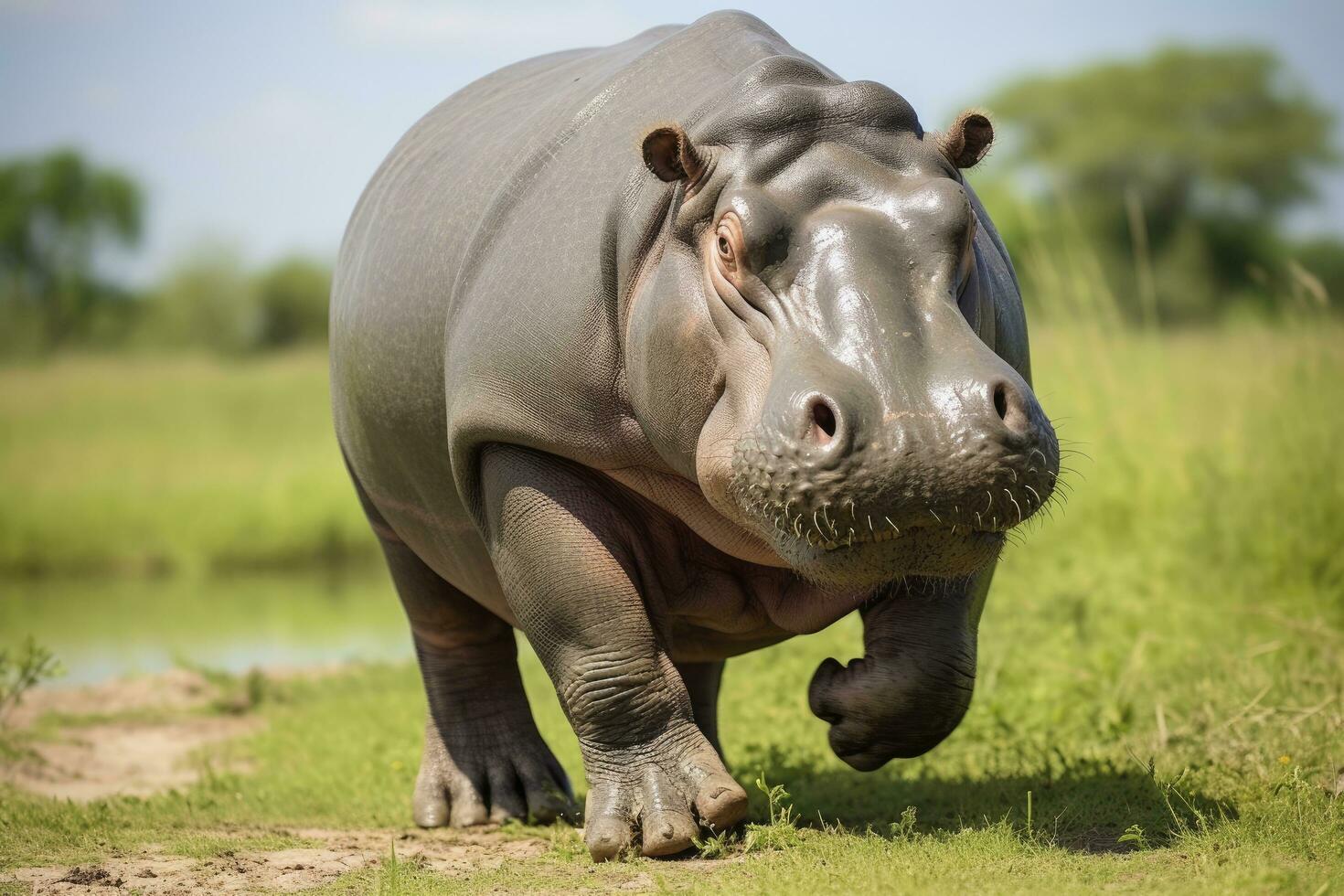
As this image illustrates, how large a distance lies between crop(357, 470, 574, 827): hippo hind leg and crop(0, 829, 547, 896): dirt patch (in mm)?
562

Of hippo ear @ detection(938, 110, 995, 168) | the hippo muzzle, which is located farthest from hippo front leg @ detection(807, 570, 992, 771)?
hippo ear @ detection(938, 110, 995, 168)

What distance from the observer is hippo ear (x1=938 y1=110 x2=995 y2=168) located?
3836 mm

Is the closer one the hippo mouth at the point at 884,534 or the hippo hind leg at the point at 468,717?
the hippo mouth at the point at 884,534

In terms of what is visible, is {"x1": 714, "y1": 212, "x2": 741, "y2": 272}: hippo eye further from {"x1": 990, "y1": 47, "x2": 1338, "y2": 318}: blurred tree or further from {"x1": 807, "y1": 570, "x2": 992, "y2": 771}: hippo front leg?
{"x1": 990, "y1": 47, "x2": 1338, "y2": 318}: blurred tree

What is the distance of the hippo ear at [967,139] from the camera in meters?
3.84

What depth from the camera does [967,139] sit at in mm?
3883

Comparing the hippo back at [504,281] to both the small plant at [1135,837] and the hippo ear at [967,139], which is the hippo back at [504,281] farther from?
the small plant at [1135,837]

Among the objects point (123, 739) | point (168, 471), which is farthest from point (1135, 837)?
point (168, 471)

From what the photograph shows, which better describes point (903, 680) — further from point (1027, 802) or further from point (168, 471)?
point (168, 471)

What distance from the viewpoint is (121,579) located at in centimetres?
1504

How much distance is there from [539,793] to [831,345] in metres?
2.33

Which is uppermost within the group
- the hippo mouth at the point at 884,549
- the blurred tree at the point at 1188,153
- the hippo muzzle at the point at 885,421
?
the blurred tree at the point at 1188,153

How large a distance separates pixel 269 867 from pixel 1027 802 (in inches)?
76.8

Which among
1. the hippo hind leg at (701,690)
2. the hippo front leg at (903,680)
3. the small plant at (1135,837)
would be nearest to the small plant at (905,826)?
the hippo front leg at (903,680)
